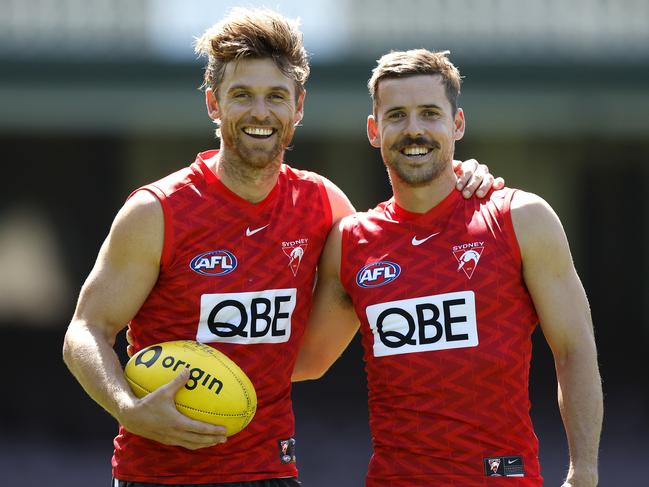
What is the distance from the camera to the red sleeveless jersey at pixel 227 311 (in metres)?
4.30

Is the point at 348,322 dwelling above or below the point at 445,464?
above

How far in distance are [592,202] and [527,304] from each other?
7511 mm

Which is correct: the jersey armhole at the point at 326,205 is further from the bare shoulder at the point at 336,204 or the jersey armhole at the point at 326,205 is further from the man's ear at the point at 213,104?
the man's ear at the point at 213,104

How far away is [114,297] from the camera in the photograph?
13.9 feet

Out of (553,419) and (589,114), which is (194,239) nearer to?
(589,114)

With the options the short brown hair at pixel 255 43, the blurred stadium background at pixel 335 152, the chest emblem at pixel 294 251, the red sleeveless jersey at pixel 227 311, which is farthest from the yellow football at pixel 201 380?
the blurred stadium background at pixel 335 152

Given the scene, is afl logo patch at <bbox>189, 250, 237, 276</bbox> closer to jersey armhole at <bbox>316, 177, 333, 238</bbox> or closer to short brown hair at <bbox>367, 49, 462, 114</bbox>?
jersey armhole at <bbox>316, 177, 333, 238</bbox>

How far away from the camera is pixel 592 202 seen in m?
11.5

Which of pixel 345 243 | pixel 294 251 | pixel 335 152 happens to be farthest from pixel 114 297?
pixel 335 152

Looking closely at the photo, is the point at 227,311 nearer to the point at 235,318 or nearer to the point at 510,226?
the point at 235,318

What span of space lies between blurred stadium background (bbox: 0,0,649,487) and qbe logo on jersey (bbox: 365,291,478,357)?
5.17m

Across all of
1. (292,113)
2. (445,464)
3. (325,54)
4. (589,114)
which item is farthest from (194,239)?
(589,114)

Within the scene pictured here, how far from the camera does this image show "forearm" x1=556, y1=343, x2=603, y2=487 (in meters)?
4.16

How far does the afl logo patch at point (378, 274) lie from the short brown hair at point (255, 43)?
0.75m
